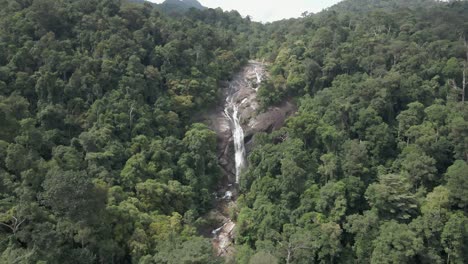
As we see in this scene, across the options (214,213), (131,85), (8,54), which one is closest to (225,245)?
(214,213)

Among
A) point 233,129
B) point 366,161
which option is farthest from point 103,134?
point 366,161

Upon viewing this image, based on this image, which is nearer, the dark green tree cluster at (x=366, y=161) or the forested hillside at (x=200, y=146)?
the forested hillside at (x=200, y=146)

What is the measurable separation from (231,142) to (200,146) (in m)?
5.45

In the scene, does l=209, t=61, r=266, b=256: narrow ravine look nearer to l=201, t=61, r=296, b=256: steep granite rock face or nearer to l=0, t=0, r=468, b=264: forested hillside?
l=201, t=61, r=296, b=256: steep granite rock face

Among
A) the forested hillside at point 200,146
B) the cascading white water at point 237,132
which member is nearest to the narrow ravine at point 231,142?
the cascading white water at point 237,132

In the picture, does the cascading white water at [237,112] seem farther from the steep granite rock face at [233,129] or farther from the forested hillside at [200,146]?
Result: the forested hillside at [200,146]

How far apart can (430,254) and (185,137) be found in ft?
65.4

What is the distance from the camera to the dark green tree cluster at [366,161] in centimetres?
2519

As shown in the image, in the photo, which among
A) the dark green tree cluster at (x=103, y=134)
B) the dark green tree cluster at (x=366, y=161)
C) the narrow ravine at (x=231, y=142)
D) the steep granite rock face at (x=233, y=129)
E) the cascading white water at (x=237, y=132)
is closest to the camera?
the dark green tree cluster at (x=103, y=134)

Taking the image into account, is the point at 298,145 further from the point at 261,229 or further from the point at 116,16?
the point at 116,16

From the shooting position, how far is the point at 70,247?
21844 millimetres

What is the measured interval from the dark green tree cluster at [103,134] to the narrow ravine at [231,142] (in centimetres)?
165

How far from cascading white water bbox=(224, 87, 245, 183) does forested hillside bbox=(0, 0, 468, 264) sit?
143 centimetres

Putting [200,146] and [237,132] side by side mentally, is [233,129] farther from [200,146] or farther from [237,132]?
[200,146]
